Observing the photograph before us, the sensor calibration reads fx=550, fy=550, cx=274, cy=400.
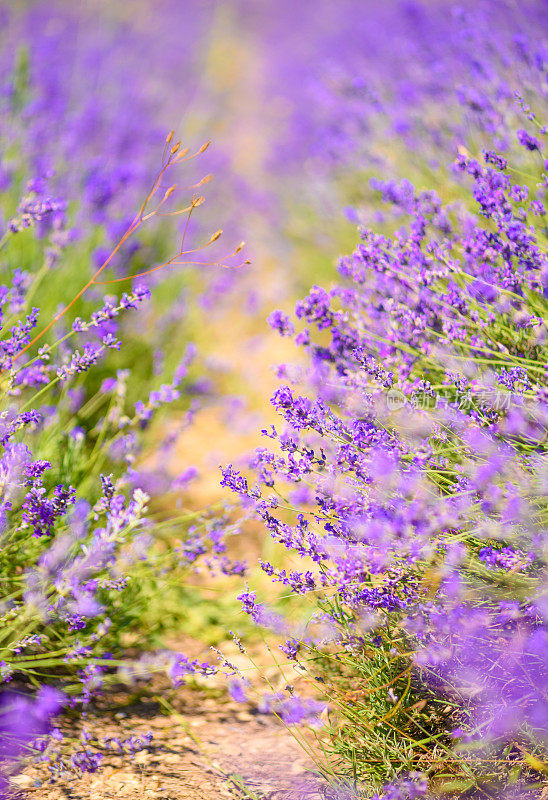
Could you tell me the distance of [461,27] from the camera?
245cm

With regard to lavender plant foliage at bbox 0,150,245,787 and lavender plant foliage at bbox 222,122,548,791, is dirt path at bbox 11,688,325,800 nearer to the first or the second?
lavender plant foliage at bbox 0,150,245,787

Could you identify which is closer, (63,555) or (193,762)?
(63,555)

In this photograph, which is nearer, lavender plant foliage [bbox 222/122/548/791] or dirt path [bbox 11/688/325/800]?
lavender plant foliage [bbox 222/122/548/791]

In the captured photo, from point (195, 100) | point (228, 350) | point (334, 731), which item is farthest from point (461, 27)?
point (195, 100)

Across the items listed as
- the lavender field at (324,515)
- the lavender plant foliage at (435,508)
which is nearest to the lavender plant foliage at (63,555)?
the lavender field at (324,515)

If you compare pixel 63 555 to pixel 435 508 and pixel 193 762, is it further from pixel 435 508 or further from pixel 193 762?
pixel 435 508

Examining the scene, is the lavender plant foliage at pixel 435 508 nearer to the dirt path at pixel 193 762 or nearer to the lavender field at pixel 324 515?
the lavender field at pixel 324 515

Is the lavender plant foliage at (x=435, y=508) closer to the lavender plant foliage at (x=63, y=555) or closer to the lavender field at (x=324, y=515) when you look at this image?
the lavender field at (x=324, y=515)

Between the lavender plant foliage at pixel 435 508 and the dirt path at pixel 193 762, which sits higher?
the lavender plant foliage at pixel 435 508

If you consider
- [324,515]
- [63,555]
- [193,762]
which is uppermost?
[63,555]

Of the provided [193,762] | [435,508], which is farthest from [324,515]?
[193,762]

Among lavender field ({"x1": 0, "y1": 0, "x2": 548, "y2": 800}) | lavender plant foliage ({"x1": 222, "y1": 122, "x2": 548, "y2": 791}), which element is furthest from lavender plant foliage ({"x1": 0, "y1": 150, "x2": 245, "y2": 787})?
lavender plant foliage ({"x1": 222, "y1": 122, "x2": 548, "y2": 791})

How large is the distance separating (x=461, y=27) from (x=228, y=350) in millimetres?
2540

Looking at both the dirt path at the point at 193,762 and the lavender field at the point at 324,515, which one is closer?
the lavender field at the point at 324,515
